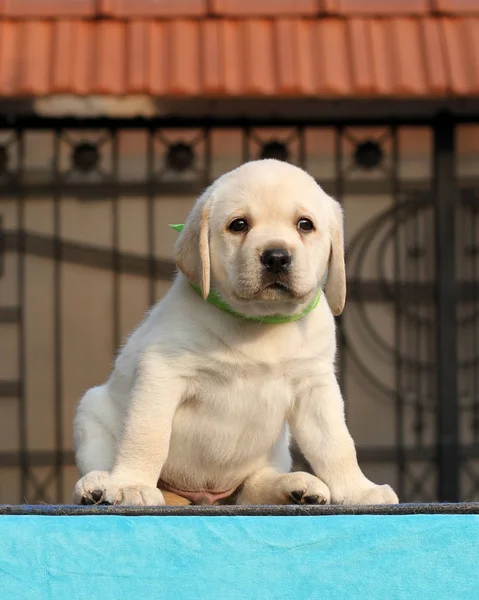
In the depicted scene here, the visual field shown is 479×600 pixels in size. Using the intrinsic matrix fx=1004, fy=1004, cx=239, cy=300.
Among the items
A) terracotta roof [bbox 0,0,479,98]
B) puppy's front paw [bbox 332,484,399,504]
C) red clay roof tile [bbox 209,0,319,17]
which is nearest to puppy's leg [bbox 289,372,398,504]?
puppy's front paw [bbox 332,484,399,504]

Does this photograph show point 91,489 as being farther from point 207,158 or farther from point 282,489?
point 207,158

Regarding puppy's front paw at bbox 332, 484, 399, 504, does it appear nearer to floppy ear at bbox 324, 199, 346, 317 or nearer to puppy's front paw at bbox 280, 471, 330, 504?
puppy's front paw at bbox 280, 471, 330, 504

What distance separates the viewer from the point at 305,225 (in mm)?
2760

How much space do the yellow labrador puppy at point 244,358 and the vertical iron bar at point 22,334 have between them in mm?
4001

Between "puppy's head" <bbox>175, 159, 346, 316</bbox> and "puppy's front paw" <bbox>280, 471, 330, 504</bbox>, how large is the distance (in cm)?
49

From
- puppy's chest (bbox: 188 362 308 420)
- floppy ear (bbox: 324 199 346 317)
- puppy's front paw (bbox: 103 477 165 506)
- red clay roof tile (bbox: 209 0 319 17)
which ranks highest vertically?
red clay roof tile (bbox: 209 0 319 17)

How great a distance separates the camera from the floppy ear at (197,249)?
107 inches

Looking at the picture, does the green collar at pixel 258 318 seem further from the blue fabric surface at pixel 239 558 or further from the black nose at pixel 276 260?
the blue fabric surface at pixel 239 558

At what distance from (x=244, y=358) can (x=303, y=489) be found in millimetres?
416

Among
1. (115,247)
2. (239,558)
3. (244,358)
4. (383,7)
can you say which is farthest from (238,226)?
(115,247)

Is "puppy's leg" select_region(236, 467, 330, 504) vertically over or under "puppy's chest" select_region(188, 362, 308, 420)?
under

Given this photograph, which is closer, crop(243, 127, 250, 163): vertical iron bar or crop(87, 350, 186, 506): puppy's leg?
crop(87, 350, 186, 506): puppy's leg

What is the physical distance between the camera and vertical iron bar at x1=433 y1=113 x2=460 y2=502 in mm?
6742

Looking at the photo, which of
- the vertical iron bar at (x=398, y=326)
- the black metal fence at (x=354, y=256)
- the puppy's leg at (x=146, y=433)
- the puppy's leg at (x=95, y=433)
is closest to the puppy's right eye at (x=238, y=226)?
the puppy's leg at (x=146, y=433)
